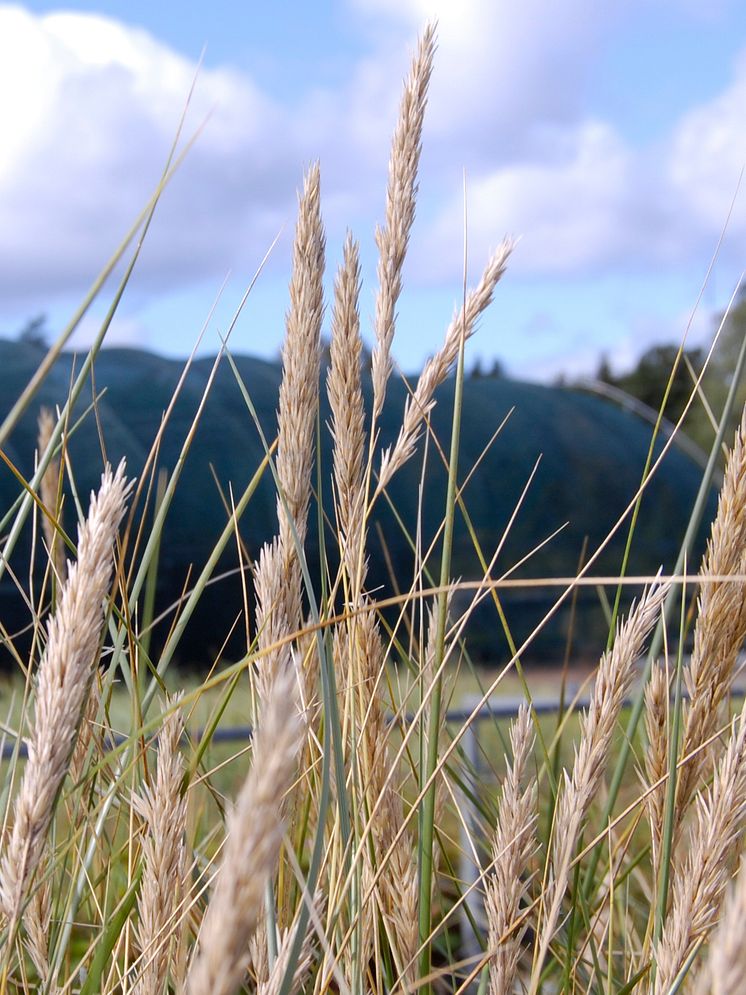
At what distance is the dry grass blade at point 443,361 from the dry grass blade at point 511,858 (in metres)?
0.30

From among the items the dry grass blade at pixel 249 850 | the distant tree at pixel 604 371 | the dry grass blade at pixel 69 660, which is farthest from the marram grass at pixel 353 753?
the distant tree at pixel 604 371

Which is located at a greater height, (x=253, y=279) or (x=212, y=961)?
(x=253, y=279)

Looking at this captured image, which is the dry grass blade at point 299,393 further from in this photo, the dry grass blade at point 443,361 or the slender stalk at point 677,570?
the slender stalk at point 677,570

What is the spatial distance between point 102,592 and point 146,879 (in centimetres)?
37

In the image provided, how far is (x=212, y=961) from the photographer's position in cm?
44

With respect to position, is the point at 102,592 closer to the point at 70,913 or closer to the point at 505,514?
the point at 70,913

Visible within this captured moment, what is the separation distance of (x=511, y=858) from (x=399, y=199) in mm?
662

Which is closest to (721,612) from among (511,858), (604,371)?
(511,858)

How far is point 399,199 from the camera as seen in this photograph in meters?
1.13

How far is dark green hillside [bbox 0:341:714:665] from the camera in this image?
7.00 m

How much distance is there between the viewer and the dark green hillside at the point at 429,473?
23.0 ft

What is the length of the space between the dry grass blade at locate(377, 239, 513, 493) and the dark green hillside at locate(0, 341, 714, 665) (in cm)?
492

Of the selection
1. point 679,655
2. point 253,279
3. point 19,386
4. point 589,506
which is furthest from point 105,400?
point 679,655

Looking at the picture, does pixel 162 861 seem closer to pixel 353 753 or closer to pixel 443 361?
pixel 353 753
